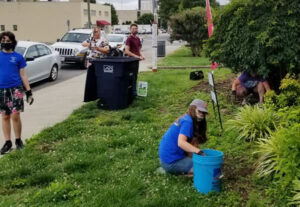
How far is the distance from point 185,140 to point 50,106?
19.1 feet

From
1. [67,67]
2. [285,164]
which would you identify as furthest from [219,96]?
[67,67]

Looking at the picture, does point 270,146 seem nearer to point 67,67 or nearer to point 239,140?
point 239,140

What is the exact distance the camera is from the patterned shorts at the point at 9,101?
589 cm

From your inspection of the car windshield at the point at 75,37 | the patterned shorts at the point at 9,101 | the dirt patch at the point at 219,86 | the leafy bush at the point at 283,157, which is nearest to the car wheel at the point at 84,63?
the car windshield at the point at 75,37

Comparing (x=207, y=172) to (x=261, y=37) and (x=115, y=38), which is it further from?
(x=115, y=38)

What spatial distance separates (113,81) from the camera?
844cm

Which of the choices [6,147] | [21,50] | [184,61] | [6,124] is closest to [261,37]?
[6,124]

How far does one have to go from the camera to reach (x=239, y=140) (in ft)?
18.6

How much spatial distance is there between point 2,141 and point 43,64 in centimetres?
663

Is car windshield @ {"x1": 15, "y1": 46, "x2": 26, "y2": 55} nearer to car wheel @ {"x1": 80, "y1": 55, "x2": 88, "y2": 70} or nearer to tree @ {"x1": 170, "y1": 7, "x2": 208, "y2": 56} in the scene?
car wheel @ {"x1": 80, "y1": 55, "x2": 88, "y2": 70}

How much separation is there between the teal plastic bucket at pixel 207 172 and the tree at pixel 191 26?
1873 cm

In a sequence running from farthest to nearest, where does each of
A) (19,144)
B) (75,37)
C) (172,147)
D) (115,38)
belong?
(115,38), (75,37), (19,144), (172,147)

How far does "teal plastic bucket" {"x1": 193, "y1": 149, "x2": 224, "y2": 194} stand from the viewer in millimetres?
4137

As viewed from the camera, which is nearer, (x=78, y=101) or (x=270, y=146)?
(x=270, y=146)
